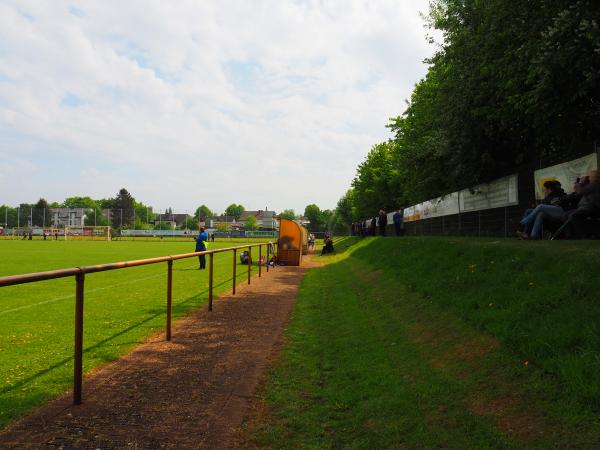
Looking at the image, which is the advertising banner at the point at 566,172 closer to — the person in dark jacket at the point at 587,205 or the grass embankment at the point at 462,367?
the person in dark jacket at the point at 587,205

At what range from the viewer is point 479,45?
12.5 meters

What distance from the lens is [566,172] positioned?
10.8 metres

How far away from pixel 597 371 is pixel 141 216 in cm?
17620

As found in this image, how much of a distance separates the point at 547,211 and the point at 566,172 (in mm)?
1927

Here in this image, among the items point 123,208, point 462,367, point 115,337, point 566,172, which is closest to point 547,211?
point 566,172

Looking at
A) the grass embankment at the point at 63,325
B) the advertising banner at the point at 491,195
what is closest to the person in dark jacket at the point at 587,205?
the advertising banner at the point at 491,195

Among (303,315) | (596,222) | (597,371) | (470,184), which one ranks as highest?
(470,184)

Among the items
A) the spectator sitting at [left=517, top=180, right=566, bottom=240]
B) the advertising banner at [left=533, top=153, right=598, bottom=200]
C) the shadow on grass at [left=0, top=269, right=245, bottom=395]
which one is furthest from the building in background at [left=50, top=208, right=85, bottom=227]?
the spectator sitting at [left=517, top=180, right=566, bottom=240]

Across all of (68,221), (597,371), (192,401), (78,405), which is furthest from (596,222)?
(68,221)

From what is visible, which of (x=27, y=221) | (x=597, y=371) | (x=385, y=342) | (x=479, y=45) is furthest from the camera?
(x=27, y=221)

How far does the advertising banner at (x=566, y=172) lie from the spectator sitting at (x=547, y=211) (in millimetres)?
286

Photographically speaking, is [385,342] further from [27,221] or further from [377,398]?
[27,221]

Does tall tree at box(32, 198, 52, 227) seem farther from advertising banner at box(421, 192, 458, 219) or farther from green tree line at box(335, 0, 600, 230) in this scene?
green tree line at box(335, 0, 600, 230)

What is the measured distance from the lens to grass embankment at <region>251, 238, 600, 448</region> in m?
3.18
